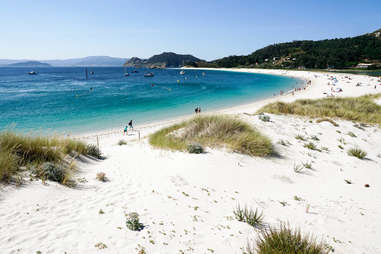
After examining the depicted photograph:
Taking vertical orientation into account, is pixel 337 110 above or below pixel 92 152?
above

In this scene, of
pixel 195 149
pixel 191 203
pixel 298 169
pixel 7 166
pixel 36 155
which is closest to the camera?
pixel 7 166

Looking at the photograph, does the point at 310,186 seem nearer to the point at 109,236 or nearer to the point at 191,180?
the point at 191,180

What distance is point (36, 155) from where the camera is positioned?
6.14 meters

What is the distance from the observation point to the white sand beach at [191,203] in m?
3.66

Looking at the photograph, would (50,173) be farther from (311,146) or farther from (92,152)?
(311,146)

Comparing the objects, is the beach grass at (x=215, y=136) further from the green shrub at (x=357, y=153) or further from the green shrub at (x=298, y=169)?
the green shrub at (x=357, y=153)

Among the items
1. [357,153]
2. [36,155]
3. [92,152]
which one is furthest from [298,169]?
[36,155]

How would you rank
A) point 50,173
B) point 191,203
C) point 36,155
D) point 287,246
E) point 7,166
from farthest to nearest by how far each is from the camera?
point 36,155 → point 50,173 → point 191,203 → point 7,166 → point 287,246

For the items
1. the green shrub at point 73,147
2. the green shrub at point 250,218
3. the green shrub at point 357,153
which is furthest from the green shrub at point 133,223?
the green shrub at point 357,153

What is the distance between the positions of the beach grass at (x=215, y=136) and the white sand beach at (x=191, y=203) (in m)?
0.48

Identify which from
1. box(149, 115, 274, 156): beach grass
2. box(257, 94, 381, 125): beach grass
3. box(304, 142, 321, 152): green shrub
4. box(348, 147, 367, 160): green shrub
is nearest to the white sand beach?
box(348, 147, 367, 160): green shrub

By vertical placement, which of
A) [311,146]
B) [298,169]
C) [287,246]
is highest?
[287,246]

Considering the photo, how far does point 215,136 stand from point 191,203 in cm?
461

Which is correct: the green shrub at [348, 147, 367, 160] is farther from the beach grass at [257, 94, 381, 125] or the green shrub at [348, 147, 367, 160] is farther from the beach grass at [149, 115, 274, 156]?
the beach grass at [257, 94, 381, 125]
